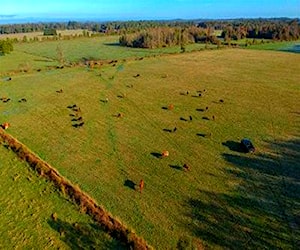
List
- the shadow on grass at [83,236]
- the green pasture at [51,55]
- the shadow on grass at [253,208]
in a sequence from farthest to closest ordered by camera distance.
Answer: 1. the green pasture at [51,55]
2. the shadow on grass at [253,208]
3. the shadow on grass at [83,236]

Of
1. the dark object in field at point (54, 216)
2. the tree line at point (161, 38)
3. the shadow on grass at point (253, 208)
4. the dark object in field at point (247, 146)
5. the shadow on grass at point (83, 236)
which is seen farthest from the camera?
the tree line at point (161, 38)

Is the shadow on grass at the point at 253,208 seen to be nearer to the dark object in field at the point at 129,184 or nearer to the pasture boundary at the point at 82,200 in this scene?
the pasture boundary at the point at 82,200

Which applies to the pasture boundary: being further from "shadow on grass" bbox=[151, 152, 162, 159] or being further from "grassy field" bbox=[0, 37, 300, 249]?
"shadow on grass" bbox=[151, 152, 162, 159]

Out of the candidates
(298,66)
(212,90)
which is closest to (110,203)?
(212,90)

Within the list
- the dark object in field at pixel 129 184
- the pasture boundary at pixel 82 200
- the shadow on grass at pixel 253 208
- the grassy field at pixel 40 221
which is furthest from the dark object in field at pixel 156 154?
the grassy field at pixel 40 221

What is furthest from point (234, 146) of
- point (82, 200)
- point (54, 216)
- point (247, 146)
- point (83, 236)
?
point (54, 216)
